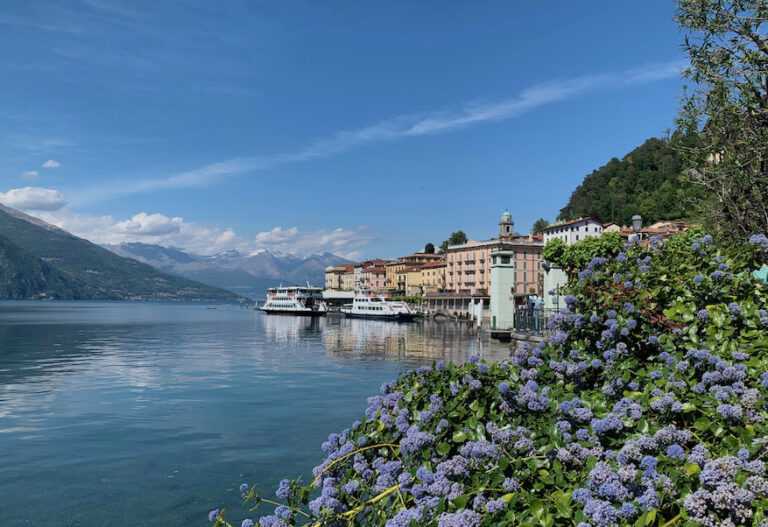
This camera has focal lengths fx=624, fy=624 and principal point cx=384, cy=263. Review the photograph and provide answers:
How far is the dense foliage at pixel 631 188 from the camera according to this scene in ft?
321

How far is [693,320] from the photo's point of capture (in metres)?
4.88

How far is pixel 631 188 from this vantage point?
11600cm

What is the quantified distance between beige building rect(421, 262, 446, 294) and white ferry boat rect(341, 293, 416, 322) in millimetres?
22544

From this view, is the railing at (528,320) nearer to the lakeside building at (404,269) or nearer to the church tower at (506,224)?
the church tower at (506,224)

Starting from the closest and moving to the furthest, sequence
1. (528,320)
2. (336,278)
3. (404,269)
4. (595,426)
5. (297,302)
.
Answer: (595,426)
(528,320)
(297,302)
(404,269)
(336,278)

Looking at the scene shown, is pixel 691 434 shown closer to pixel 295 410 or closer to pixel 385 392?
pixel 385 392

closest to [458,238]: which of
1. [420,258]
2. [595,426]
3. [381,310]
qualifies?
[420,258]

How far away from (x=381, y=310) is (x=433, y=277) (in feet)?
114

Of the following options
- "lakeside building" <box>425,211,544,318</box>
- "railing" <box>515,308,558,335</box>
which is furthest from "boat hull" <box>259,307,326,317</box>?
"railing" <box>515,308,558,335</box>

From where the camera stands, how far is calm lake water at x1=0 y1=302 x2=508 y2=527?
11.2 meters

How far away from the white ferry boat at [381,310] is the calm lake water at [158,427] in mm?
61351

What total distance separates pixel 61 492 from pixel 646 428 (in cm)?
Result: 1162

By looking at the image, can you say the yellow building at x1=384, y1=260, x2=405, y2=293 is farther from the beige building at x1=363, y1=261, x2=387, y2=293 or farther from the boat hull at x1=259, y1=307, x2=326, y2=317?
the boat hull at x1=259, y1=307, x2=326, y2=317

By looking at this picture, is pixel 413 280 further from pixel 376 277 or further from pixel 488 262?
pixel 488 262
